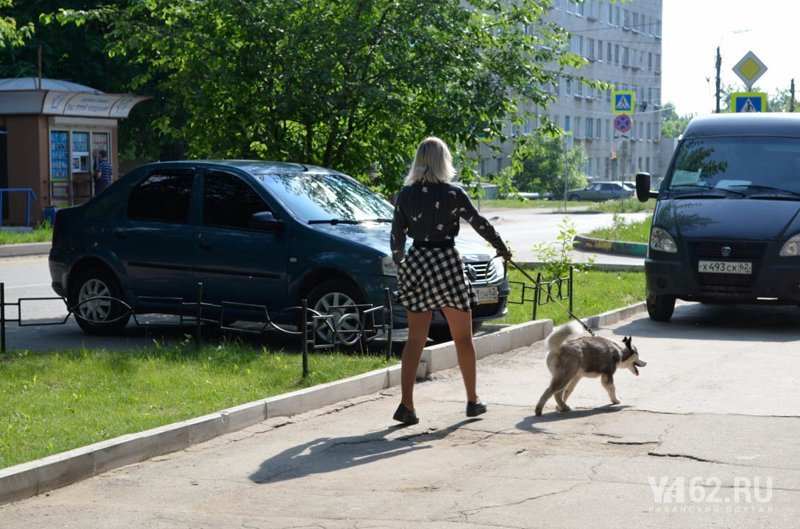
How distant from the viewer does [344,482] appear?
20.9ft

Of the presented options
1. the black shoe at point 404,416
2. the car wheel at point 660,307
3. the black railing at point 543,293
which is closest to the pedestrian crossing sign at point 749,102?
Result: the black railing at point 543,293

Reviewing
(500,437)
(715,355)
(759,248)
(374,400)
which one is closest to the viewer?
(500,437)

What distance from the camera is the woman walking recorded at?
790 centimetres

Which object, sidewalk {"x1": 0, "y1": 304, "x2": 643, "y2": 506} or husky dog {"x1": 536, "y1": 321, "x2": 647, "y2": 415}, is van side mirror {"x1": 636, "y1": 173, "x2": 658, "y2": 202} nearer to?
sidewalk {"x1": 0, "y1": 304, "x2": 643, "y2": 506}

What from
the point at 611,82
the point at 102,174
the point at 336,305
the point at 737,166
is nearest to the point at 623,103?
the point at 102,174

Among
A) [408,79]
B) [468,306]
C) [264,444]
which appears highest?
[408,79]

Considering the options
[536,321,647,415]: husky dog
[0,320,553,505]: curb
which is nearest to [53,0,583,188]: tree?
[0,320,553,505]: curb

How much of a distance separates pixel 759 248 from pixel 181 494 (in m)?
8.67

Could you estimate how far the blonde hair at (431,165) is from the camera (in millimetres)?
7957

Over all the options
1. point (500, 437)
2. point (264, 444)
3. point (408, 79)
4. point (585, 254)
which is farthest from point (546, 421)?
point (585, 254)

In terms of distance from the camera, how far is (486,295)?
1099 cm

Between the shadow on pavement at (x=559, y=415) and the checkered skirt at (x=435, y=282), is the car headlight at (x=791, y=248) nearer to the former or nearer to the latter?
the shadow on pavement at (x=559, y=415)

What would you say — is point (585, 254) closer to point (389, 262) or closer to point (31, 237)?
point (31, 237)

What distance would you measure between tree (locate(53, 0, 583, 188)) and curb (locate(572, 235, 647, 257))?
10282 mm
